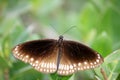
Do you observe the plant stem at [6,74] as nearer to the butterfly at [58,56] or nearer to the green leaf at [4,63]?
the green leaf at [4,63]

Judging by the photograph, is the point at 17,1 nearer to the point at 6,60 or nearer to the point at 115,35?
the point at 115,35

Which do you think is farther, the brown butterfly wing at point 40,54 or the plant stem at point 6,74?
the plant stem at point 6,74

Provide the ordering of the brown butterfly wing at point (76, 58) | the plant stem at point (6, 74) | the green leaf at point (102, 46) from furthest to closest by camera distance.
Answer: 1. the plant stem at point (6, 74)
2. the green leaf at point (102, 46)
3. the brown butterfly wing at point (76, 58)

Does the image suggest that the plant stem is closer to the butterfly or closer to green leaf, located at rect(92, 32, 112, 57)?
the butterfly

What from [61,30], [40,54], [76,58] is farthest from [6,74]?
[61,30]

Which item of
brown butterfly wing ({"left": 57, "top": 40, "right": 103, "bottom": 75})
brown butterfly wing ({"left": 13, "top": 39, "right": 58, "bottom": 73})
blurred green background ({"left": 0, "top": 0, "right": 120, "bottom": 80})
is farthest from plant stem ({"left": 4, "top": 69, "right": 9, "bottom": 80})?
brown butterfly wing ({"left": 57, "top": 40, "right": 103, "bottom": 75})

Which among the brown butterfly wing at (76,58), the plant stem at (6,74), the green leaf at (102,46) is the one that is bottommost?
the brown butterfly wing at (76,58)

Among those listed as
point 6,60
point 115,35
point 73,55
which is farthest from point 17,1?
point 73,55

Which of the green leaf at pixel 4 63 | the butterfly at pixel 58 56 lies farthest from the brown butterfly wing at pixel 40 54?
the green leaf at pixel 4 63
